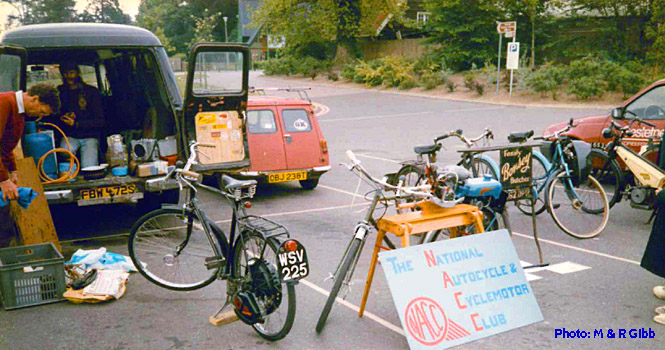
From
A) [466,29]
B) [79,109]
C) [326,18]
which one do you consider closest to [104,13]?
[326,18]

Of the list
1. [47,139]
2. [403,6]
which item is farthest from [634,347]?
[403,6]

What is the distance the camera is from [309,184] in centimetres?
991

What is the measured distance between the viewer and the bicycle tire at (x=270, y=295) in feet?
13.5

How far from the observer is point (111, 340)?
4418 millimetres

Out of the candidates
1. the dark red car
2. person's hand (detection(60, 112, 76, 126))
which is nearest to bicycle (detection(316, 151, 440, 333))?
person's hand (detection(60, 112, 76, 126))

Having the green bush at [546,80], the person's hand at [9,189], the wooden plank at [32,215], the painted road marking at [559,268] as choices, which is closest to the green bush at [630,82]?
the green bush at [546,80]

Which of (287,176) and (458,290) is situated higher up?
(458,290)

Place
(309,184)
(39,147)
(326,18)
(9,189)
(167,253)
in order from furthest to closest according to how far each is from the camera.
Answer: (326,18), (309,184), (39,147), (167,253), (9,189)

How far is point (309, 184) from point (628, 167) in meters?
4.78

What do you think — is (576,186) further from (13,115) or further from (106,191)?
(13,115)

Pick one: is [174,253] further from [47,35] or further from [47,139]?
[47,35]

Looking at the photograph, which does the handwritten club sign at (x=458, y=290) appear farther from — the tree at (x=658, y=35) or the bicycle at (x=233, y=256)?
the tree at (x=658, y=35)

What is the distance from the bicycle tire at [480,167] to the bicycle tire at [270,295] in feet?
12.0

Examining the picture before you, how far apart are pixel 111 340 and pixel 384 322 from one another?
2.05 m
